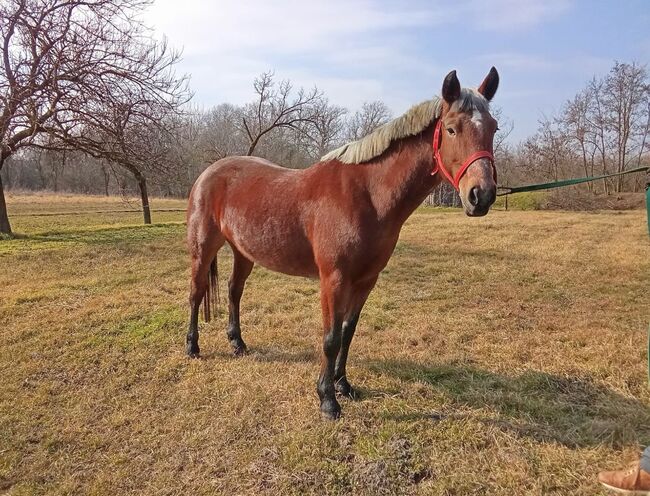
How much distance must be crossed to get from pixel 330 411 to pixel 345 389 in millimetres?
379

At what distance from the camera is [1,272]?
7391mm

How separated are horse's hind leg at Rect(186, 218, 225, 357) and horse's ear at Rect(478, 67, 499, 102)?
2689 mm

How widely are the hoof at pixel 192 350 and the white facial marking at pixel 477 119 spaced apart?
326 centimetres

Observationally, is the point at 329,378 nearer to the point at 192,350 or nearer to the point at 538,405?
the point at 538,405

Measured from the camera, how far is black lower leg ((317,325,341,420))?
9.85 feet

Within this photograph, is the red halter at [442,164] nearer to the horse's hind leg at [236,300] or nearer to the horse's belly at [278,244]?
the horse's belly at [278,244]

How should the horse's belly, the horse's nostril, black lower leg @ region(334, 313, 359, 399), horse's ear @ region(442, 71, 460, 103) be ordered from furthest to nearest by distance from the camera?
black lower leg @ region(334, 313, 359, 399) → the horse's belly → horse's ear @ region(442, 71, 460, 103) → the horse's nostril

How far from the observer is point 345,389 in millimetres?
3354

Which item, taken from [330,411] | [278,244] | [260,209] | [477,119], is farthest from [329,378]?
[477,119]

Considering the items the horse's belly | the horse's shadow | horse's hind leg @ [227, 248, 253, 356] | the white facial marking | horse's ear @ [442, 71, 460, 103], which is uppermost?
horse's ear @ [442, 71, 460, 103]

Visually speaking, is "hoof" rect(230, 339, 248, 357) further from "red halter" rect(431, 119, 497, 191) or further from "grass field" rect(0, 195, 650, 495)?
"red halter" rect(431, 119, 497, 191)

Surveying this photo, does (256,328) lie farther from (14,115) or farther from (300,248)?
(14,115)

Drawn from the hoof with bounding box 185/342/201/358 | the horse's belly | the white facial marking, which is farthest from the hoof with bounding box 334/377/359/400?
the white facial marking

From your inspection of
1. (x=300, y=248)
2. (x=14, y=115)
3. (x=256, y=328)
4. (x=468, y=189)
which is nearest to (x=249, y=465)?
(x=300, y=248)
